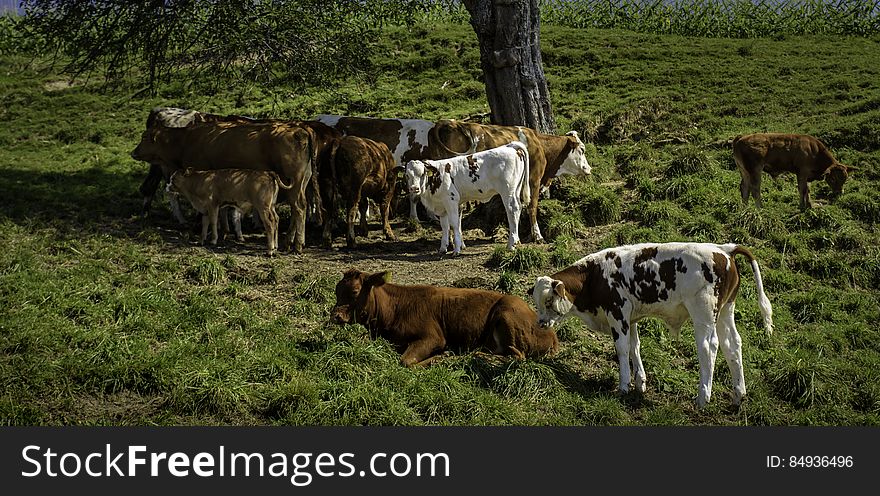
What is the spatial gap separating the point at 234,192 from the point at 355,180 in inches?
88.5

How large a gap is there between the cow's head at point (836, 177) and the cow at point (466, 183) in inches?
261

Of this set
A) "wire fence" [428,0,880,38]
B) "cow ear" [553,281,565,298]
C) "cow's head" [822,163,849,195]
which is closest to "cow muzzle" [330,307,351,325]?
"cow ear" [553,281,565,298]

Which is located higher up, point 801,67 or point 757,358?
point 801,67

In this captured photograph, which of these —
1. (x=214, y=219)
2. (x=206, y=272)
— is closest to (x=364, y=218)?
(x=214, y=219)

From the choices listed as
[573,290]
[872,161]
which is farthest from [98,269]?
[872,161]

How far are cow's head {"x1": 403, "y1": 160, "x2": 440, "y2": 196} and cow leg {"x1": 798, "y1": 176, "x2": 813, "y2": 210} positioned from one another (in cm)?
758

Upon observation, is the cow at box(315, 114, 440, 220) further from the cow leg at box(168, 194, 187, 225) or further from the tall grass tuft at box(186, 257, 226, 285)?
the tall grass tuft at box(186, 257, 226, 285)

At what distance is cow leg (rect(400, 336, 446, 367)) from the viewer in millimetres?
11391

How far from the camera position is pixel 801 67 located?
2912 cm

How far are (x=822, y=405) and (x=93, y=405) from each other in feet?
27.8

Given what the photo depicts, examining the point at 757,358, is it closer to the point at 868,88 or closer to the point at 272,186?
the point at 272,186

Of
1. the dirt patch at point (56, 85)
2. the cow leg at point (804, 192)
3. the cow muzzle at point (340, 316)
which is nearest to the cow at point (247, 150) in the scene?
the cow muzzle at point (340, 316)

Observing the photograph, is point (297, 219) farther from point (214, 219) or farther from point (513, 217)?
point (513, 217)

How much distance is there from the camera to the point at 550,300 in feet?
35.8
